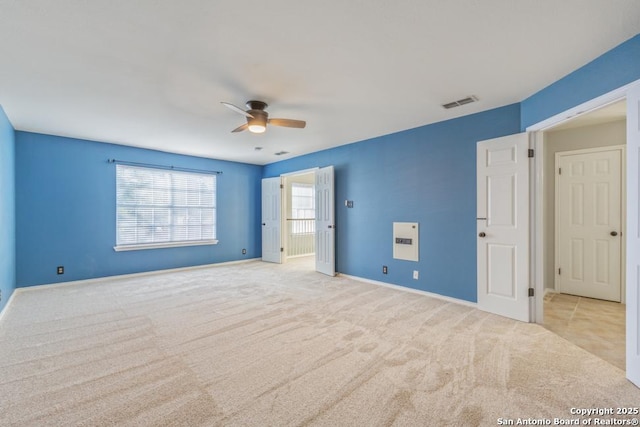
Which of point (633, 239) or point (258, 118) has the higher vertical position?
point (258, 118)

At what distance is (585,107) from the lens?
7.91 feet

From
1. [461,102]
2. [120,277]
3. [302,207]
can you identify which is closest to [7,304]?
[120,277]

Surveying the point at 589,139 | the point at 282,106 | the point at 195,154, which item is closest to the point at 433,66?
the point at 282,106

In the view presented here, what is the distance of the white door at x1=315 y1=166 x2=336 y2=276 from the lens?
537 cm

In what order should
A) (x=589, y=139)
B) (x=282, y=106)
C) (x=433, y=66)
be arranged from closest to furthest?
1. (x=433, y=66)
2. (x=282, y=106)
3. (x=589, y=139)

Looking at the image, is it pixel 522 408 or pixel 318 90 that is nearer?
pixel 522 408

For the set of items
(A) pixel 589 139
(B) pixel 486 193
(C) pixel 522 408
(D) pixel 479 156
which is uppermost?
(A) pixel 589 139

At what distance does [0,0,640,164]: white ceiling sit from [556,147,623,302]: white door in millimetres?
1983

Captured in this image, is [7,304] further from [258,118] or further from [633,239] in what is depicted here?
[633,239]

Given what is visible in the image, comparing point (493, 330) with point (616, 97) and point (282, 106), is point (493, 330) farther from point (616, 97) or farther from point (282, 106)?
point (282, 106)

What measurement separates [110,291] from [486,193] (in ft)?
18.0

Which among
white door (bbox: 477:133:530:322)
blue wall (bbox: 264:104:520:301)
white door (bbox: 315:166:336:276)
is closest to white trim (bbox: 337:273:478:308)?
blue wall (bbox: 264:104:520:301)

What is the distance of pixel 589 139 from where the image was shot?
403 cm

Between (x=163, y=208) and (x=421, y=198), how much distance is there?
16.2 feet
